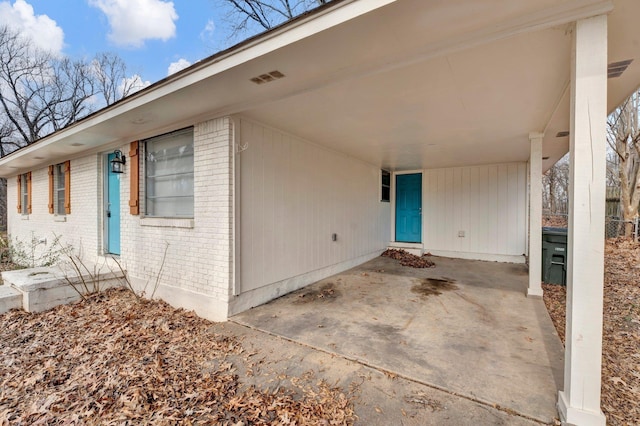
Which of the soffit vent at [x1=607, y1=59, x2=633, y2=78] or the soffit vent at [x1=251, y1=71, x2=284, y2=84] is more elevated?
the soffit vent at [x1=251, y1=71, x2=284, y2=84]

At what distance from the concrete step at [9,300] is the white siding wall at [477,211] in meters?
8.13

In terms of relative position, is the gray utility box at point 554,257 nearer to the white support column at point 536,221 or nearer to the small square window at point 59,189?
the white support column at point 536,221

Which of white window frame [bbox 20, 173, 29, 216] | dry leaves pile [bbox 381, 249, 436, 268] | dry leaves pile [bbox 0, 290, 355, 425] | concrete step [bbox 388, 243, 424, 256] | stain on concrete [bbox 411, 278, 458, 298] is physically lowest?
dry leaves pile [bbox 0, 290, 355, 425]

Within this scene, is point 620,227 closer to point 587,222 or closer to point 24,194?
point 587,222

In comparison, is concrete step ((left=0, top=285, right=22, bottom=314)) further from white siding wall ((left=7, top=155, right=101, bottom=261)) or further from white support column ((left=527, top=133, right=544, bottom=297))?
white support column ((left=527, top=133, right=544, bottom=297))

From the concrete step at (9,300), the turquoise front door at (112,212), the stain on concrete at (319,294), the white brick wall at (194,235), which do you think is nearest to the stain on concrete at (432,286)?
the stain on concrete at (319,294)

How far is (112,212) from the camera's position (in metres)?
5.16

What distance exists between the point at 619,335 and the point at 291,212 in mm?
4109

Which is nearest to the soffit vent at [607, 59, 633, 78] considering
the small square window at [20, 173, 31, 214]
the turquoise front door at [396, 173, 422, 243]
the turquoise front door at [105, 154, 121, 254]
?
the turquoise front door at [396, 173, 422, 243]

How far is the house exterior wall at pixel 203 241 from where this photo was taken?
3.41 m

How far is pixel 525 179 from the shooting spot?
21.7 ft

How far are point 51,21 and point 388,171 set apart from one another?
17.6 m

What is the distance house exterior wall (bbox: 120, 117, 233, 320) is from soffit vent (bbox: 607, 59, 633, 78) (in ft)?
11.9

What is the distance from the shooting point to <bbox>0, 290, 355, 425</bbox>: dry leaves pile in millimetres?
1797
